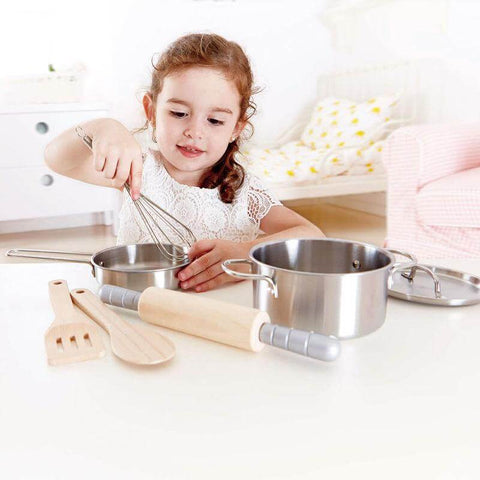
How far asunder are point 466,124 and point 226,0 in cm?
190

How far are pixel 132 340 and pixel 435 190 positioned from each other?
161 cm

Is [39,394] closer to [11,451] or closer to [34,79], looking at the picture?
[11,451]

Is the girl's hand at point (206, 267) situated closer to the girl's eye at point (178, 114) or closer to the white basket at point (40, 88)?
the girl's eye at point (178, 114)

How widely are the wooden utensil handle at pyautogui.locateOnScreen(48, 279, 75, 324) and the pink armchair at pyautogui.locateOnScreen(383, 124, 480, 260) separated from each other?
1501mm

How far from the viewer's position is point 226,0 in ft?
11.9

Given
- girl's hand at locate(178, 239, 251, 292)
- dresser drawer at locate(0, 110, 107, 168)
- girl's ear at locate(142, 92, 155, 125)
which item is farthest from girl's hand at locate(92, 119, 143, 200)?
dresser drawer at locate(0, 110, 107, 168)

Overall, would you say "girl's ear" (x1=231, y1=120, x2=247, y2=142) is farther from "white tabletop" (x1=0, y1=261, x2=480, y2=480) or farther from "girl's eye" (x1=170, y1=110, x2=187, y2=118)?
"white tabletop" (x1=0, y1=261, x2=480, y2=480)

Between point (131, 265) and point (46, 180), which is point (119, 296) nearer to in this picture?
point (131, 265)

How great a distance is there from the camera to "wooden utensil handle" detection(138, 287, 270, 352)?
22.6 inches

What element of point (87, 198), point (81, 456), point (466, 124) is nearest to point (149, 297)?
point (81, 456)

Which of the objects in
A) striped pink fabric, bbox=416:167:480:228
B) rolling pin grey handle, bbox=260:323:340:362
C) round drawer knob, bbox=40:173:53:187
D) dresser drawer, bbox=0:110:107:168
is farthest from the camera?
round drawer knob, bbox=40:173:53:187

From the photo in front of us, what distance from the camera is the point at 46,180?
3.10 meters

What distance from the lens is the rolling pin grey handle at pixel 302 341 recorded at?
529mm

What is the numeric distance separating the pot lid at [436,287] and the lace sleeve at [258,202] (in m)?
0.55
